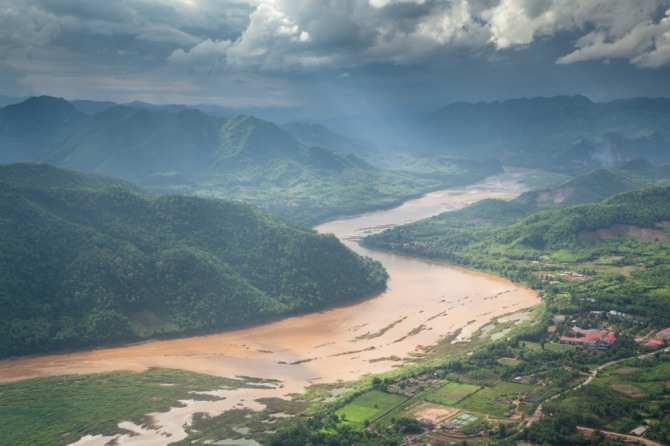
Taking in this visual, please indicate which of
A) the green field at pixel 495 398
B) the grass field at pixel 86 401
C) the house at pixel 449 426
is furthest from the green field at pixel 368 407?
the grass field at pixel 86 401

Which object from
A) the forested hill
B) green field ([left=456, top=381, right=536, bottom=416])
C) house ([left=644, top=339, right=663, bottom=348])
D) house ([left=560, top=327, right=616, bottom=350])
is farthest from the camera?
the forested hill

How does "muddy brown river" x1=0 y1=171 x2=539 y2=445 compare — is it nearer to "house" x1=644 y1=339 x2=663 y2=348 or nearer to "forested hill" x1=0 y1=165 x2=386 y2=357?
"forested hill" x1=0 y1=165 x2=386 y2=357

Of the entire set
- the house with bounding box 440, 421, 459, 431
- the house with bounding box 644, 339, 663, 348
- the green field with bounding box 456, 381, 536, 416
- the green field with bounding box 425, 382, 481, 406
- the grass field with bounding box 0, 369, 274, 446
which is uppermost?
the grass field with bounding box 0, 369, 274, 446

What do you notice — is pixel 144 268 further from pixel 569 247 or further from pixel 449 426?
pixel 569 247

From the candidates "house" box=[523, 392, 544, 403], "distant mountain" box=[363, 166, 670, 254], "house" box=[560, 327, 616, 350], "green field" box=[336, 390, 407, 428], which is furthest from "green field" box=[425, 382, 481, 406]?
"distant mountain" box=[363, 166, 670, 254]

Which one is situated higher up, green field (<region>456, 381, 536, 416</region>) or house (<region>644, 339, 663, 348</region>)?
house (<region>644, 339, 663, 348</region>)

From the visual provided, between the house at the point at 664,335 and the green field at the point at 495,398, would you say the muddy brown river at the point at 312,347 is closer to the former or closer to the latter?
the green field at the point at 495,398
